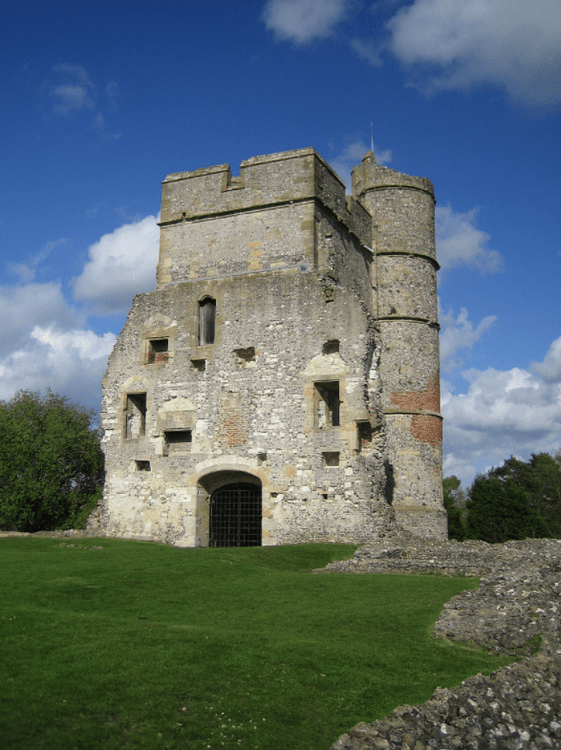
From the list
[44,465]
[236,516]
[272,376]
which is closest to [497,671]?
[272,376]

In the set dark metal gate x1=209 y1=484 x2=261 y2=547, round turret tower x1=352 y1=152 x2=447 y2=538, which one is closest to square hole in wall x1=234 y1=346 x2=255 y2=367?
dark metal gate x1=209 y1=484 x2=261 y2=547

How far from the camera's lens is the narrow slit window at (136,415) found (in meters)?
22.3

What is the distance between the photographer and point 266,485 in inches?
774

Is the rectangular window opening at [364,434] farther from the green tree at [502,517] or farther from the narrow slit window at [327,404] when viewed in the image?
the green tree at [502,517]

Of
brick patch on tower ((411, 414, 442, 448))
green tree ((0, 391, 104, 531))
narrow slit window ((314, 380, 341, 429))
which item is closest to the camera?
narrow slit window ((314, 380, 341, 429))

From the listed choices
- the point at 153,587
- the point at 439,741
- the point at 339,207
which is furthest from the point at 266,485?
the point at 439,741

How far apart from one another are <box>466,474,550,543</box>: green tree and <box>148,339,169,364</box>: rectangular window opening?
56.4 feet

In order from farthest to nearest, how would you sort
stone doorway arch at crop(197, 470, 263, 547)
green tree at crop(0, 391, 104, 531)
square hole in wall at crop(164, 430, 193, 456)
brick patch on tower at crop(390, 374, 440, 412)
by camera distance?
green tree at crop(0, 391, 104, 531)
brick patch on tower at crop(390, 374, 440, 412)
square hole in wall at crop(164, 430, 193, 456)
stone doorway arch at crop(197, 470, 263, 547)

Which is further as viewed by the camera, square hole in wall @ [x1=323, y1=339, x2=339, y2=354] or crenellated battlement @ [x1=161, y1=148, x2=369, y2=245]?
crenellated battlement @ [x1=161, y1=148, x2=369, y2=245]

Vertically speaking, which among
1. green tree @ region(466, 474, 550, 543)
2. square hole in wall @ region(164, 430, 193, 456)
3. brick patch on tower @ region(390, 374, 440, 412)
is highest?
brick patch on tower @ region(390, 374, 440, 412)

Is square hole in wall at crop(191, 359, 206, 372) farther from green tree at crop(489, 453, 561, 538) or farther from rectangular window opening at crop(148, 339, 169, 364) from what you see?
green tree at crop(489, 453, 561, 538)

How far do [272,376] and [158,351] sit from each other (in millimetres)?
4443

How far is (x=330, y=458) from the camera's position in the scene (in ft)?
63.4

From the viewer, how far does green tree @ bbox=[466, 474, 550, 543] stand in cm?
3025
